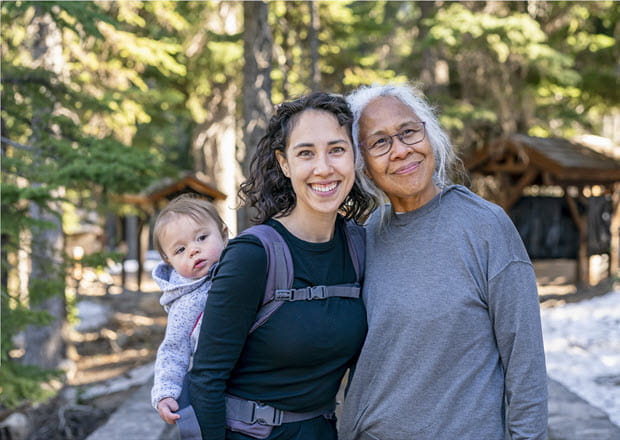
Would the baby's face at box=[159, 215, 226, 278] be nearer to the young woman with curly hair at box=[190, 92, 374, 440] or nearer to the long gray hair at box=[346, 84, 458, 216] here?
the young woman with curly hair at box=[190, 92, 374, 440]

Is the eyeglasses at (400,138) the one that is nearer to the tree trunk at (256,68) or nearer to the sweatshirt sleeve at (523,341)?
the sweatshirt sleeve at (523,341)

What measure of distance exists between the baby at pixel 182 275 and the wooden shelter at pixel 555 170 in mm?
9255

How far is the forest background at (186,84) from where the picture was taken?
4.91 metres

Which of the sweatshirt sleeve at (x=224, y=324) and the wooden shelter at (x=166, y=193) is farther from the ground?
the sweatshirt sleeve at (x=224, y=324)

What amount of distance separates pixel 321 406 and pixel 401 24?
48.9 feet

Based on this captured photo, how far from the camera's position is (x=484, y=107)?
12164 millimetres

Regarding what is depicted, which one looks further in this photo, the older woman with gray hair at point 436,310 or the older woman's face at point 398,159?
the older woman's face at point 398,159

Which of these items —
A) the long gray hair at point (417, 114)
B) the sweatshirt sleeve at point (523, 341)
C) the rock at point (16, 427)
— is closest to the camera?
the sweatshirt sleeve at point (523, 341)

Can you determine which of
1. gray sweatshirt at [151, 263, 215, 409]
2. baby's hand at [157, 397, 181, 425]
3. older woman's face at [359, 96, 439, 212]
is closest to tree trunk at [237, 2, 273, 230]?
gray sweatshirt at [151, 263, 215, 409]

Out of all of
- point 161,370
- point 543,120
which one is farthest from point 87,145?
point 543,120

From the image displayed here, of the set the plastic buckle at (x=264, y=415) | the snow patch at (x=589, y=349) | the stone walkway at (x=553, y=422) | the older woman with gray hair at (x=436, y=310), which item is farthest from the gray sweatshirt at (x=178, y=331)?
the snow patch at (x=589, y=349)

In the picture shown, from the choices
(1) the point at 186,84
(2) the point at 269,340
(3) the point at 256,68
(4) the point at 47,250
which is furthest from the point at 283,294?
(1) the point at 186,84

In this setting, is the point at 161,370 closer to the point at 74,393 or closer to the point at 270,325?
the point at 270,325

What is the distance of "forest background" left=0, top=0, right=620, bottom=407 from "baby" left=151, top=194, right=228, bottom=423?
1912mm
